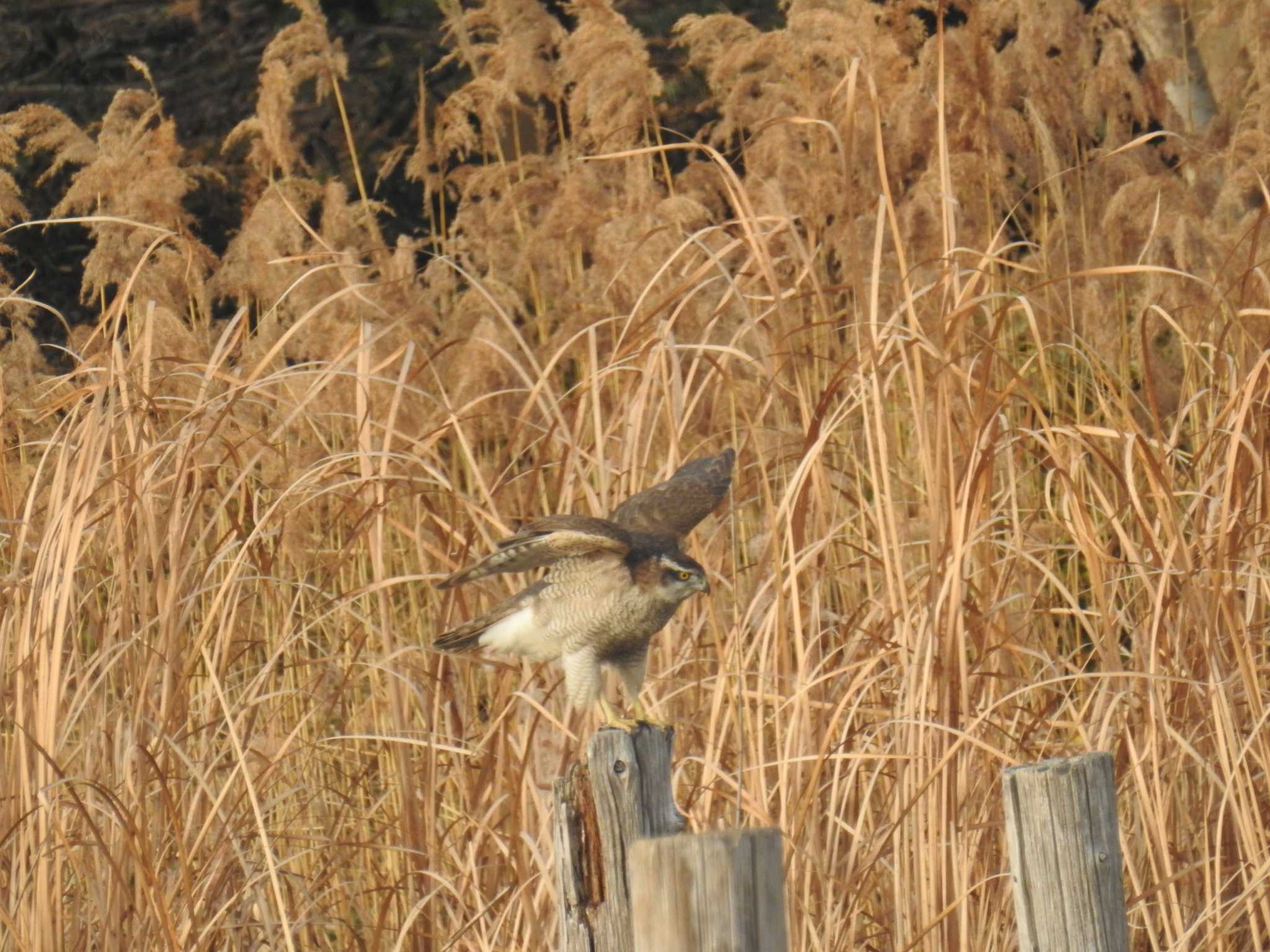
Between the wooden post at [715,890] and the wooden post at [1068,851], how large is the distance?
0.50 m

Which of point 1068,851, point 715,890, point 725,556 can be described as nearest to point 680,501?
point 725,556

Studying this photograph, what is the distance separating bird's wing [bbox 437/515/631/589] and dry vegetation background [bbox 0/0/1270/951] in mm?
200

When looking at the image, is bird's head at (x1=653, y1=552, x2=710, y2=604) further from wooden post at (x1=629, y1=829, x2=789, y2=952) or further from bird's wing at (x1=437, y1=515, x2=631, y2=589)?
wooden post at (x1=629, y1=829, x2=789, y2=952)

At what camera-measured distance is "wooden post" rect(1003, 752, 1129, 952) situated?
1.96 m

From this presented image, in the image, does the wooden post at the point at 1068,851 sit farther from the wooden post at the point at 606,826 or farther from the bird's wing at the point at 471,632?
the bird's wing at the point at 471,632

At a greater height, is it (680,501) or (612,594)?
(680,501)

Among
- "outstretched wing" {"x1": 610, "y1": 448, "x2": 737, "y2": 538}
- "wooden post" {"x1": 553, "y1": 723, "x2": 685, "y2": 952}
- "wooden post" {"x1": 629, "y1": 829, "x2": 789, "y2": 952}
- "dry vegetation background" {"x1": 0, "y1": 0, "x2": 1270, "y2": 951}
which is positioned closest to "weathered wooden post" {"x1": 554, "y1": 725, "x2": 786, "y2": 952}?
"wooden post" {"x1": 553, "y1": 723, "x2": 685, "y2": 952}

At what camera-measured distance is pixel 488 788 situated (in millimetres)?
3254

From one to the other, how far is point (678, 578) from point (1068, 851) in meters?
1.16

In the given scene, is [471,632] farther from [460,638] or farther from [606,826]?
[606,826]

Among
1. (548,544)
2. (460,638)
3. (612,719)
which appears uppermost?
(548,544)

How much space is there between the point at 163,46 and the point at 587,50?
15.9 feet

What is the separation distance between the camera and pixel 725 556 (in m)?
3.76

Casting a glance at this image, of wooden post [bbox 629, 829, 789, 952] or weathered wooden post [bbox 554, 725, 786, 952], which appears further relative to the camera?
weathered wooden post [bbox 554, 725, 786, 952]
